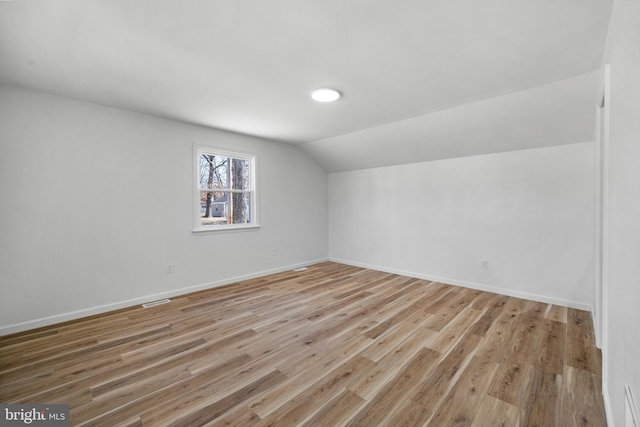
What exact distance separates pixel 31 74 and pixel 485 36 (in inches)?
149

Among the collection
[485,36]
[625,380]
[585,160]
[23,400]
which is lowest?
[23,400]

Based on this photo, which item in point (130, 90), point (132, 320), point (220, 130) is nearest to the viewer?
point (130, 90)

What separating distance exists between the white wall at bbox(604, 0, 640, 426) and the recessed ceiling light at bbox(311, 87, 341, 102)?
198 cm

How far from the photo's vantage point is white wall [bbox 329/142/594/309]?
3.23 metres

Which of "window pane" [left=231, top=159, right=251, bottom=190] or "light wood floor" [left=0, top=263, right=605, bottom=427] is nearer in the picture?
"light wood floor" [left=0, top=263, right=605, bottom=427]

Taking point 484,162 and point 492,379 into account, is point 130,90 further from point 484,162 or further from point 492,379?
point 484,162

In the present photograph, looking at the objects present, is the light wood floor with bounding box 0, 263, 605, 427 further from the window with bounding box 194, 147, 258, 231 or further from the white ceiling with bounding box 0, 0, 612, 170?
the white ceiling with bounding box 0, 0, 612, 170

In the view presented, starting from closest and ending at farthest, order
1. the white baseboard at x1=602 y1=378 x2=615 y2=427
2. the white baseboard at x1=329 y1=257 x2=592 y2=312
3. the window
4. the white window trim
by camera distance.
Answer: the white baseboard at x1=602 y1=378 x2=615 y2=427 < the white baseboard at x1=329 y1=257 x2=592 y2=312 < the white window trim < the window

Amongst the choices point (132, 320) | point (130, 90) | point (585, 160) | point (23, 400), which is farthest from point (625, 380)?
point (130, 90)

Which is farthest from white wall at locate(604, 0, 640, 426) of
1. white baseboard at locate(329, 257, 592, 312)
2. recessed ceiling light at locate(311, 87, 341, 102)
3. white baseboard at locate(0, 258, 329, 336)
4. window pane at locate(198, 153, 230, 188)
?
window pane at locate(198, 153, 230, 188)

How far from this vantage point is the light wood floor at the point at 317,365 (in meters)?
1.63

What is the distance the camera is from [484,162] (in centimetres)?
391

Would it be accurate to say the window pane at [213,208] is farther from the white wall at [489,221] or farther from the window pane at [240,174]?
the white wall at [489,221]

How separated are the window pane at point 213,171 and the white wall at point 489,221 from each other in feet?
8.23
